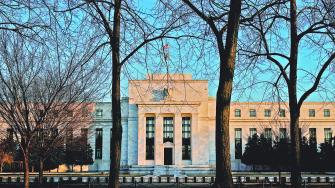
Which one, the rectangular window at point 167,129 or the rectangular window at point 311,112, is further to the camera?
the rectangular window at point 311,112

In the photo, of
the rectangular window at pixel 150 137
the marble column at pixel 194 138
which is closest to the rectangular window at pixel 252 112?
the marble column at pixel 194 138

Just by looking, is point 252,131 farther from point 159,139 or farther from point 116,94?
point 116,94

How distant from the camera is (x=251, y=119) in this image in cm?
7456

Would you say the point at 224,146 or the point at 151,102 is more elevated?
the point at 151,102

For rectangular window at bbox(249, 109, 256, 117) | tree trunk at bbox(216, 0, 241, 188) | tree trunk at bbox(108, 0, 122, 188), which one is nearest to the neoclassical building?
rectangular window at bbox(249, 109, 256, 117)

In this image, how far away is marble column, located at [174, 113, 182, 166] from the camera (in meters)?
68.9

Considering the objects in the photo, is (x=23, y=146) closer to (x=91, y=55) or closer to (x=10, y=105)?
(x=10, y=105)

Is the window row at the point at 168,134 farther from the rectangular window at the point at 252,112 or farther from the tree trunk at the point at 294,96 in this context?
the tree trunk at the point at 294,96

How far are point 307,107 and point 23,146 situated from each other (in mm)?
64394

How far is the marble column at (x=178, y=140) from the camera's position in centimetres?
6888

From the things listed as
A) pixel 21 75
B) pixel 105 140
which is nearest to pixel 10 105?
pixel 21 75

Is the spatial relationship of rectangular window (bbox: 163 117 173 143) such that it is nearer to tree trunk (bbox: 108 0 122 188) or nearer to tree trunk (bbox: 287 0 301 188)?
tree trunk (bbox: 287 0 301 188)

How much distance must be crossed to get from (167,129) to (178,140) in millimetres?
2578

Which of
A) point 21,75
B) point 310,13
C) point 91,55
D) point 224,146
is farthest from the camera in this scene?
point 21,75
